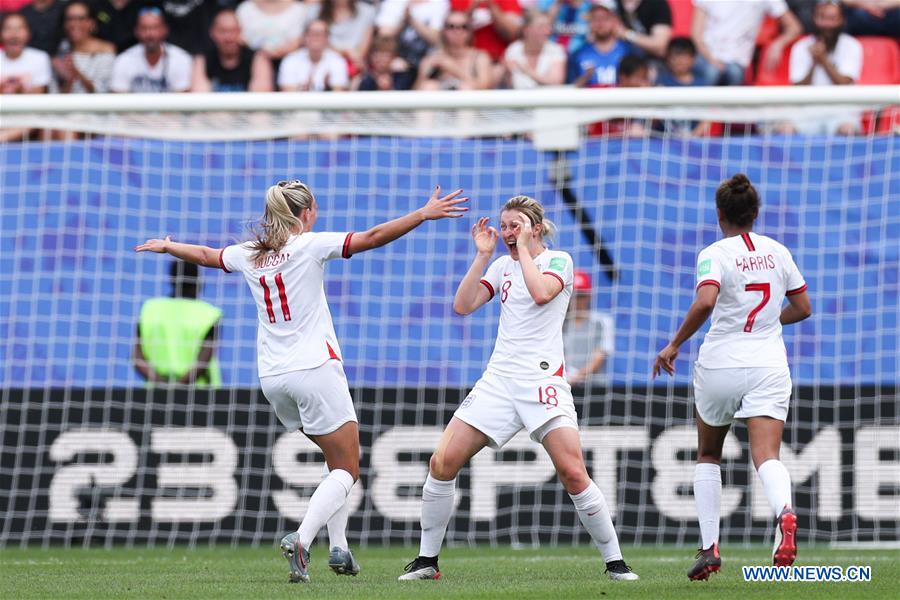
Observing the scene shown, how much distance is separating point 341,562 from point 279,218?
6.41 feet

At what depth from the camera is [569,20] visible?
51.7 ft

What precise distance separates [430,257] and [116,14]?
5788 mm

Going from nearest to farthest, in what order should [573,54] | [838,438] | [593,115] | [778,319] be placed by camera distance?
[778,319]
[838,438]
[593,115]
[573,54]

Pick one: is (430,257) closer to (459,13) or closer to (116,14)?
(459,13)

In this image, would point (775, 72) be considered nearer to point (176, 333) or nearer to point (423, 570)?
point (176, 333)

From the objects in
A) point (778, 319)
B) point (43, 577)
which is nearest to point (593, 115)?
point (778, 319)

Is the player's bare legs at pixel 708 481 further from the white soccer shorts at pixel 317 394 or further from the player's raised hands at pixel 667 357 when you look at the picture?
the white soccer shorts at pixel 317 394

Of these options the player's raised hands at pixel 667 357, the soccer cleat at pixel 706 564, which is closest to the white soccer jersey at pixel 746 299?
the player's raised hands at pixel 667 357

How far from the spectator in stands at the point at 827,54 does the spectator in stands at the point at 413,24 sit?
3.93 metres

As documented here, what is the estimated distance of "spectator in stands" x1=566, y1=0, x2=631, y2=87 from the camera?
49.6 feet

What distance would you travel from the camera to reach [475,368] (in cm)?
1220

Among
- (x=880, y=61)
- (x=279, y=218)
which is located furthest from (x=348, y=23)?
(x=279, y=218)

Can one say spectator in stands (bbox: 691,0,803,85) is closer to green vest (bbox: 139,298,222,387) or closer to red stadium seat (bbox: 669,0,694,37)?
red stadium seat (bbox: 669,0,694,37)

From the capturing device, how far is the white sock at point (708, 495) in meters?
7.54
